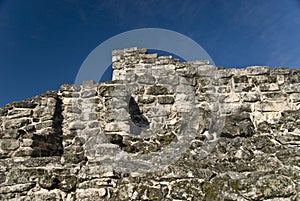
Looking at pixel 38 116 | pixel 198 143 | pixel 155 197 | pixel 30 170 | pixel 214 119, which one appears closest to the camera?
pixel 155 197

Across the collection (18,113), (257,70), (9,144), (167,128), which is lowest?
(9,144)

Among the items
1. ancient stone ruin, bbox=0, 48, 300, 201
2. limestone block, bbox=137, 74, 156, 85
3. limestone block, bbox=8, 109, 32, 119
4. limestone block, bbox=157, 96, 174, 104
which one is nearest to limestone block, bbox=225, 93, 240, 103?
ancient stone ruin, bbox=0, 48, 300, 201

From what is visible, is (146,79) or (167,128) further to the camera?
(146,79)

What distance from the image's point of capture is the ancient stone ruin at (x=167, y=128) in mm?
3713

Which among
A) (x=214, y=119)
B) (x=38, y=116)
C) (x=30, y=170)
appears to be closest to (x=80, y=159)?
(x=30, y=170)

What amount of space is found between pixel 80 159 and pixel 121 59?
188 inches

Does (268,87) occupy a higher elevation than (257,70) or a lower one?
lower

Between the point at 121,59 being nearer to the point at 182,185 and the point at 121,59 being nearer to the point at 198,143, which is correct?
the point at 198,143

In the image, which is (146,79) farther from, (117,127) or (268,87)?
(268,87)

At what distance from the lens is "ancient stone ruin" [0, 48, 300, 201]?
3.71 metres

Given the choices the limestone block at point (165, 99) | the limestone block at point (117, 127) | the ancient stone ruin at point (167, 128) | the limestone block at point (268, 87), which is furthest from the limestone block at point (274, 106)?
the limestone block at point (117, 127)

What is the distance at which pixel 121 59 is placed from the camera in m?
9.29

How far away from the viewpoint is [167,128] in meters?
6.27

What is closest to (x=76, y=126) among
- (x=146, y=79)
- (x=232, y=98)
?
(x=146, y=79)
